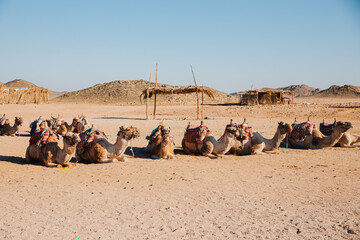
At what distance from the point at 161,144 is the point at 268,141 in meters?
3.82

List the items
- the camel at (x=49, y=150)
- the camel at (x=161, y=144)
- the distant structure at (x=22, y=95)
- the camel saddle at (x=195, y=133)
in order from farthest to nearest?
the distant structure at (x=22, y=95)
the camel saddle at (x=195, y=133)
the camel at (x=161, y=144)
the camel at (x=49, y=150)

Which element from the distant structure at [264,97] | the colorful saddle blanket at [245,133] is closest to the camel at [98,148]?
the colorful saddle blanket at [245,133]

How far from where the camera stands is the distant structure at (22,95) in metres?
44.2

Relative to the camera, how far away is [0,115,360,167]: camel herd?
9.34 metres

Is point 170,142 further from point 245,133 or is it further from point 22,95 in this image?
point 22,95

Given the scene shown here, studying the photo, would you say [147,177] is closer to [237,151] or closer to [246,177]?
[246,177]

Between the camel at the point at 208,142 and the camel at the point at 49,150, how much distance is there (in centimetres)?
396

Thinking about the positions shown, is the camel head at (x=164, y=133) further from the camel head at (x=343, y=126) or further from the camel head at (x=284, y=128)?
the camel head at (x=343, y=126)

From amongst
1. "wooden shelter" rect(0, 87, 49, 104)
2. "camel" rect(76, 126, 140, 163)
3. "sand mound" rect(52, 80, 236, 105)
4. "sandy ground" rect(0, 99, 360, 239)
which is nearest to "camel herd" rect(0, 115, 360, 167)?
"camel" rect(76, 126, 140, 163)

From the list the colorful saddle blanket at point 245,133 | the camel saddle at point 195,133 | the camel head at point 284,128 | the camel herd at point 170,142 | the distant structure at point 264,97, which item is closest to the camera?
the camel herd at point 170,142

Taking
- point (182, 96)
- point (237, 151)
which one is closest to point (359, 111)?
point (237, 151)

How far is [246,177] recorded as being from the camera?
27.3 feet

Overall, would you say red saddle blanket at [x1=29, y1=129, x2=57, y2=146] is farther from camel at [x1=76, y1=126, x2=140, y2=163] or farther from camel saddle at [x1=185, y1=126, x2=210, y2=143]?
camel saddle at [x1=185, y1=126, x2=210, y2=143]

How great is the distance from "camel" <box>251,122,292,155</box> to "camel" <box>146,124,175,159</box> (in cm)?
279
